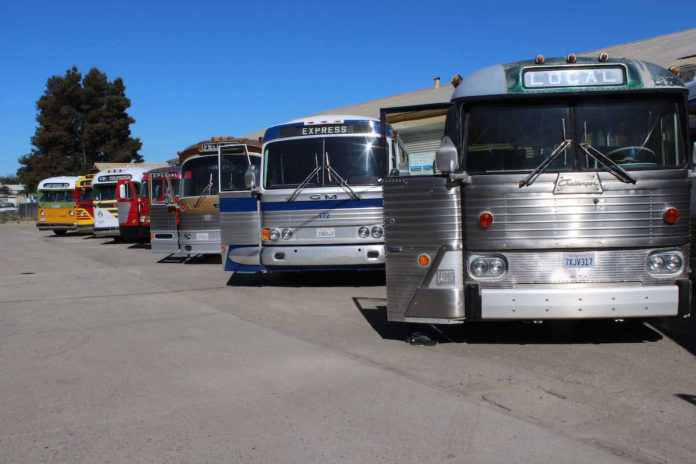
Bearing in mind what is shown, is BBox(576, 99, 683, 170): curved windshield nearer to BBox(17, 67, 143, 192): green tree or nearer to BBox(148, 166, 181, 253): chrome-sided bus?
BBox(148, 166, 181, 253): chrome-sided bus

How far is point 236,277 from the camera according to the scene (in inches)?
504

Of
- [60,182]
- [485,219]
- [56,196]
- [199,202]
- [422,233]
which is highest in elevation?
[60,182]

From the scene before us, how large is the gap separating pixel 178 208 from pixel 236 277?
3.31m

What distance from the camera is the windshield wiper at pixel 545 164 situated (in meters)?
5.74

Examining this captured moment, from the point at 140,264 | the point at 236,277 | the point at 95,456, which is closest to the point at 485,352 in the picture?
the point at 95,456

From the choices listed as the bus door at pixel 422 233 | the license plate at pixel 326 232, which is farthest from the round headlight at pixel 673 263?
the license plate at pixel 326 232

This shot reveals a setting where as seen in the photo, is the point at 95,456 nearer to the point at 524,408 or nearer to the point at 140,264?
the point at 524,408

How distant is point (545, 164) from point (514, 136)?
40cm

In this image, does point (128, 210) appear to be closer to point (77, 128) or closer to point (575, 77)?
point (575, 77)

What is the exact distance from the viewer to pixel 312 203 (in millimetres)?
10148

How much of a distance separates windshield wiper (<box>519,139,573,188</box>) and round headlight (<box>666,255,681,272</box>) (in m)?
1.39

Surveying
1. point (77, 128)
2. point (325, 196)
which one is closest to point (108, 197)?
point (325, 196)

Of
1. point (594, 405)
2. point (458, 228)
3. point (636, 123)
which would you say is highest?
point (636, 123)

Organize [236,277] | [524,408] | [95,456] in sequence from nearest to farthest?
[95,456]
[524,408]
[236,277]
